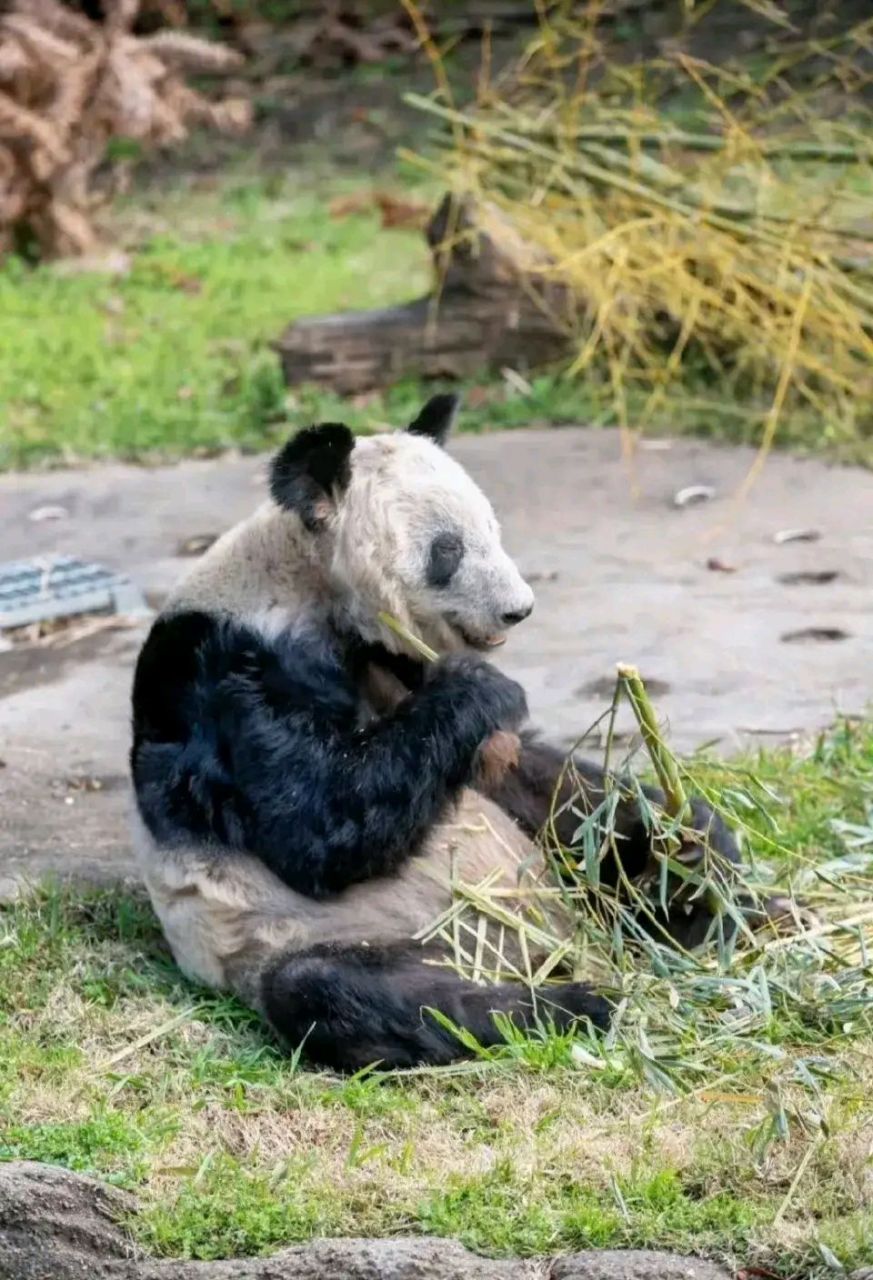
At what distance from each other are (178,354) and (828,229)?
14.0ft

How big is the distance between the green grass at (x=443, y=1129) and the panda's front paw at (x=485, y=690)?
2.29 feet

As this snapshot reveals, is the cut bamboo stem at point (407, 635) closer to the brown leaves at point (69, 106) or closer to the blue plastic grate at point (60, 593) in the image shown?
the blue plastic grate at point (60, 593)

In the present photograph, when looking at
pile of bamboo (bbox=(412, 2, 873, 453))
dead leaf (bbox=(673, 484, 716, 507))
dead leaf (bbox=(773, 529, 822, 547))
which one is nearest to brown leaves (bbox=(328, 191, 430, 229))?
pile of bamboo (bbox=(412, 2, 873, 453))

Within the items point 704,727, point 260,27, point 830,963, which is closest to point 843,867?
point 830,963

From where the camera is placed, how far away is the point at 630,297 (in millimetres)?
9805

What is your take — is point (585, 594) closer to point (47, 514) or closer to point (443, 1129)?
point (47, 514)

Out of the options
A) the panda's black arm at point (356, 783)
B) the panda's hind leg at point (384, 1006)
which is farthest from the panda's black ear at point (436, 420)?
the panda's hind leg at point (384, 1006)

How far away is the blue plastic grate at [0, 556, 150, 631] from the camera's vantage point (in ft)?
24.8

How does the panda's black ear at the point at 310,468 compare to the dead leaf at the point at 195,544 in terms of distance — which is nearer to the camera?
the panda's black ear at the point at 310,468

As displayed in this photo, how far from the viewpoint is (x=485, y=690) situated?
14.8 ft

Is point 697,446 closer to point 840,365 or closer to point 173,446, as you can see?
point 840,365

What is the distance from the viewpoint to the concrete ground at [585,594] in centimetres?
625

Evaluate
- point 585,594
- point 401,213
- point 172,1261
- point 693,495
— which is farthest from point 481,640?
point 401,213

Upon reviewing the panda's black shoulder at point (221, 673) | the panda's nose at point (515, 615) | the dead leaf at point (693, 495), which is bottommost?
the dead leaf at point (693, 495)
